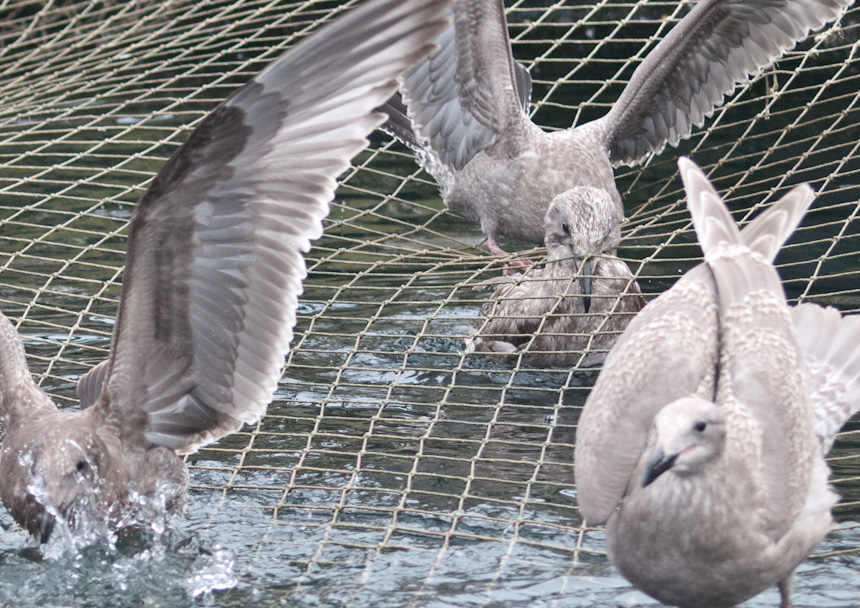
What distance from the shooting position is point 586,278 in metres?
5.42

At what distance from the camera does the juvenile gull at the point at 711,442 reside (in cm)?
298

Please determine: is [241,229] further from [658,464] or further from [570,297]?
[570,297]

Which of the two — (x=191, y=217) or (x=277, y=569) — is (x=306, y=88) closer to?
(x=191, y=217)

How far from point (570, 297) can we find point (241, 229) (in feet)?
6.75

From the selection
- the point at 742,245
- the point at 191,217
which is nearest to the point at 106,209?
the point at 191,217

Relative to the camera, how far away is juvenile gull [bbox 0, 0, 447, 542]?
3543mm

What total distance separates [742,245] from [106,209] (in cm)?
475

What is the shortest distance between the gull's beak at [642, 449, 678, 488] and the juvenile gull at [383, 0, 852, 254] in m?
3.40

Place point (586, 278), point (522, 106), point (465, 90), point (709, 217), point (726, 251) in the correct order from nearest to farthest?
point (726, 251) → point (709, 217) → point (586, 278) → point (465, 90) → point (522, 106)

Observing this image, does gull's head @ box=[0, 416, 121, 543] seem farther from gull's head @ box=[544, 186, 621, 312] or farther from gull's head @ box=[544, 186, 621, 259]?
gull's head @ box=[544, 186, 621, 259]

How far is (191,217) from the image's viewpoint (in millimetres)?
3662

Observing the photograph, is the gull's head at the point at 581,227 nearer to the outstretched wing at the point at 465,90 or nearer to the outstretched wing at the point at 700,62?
the outstretched wing at the point at 465,90

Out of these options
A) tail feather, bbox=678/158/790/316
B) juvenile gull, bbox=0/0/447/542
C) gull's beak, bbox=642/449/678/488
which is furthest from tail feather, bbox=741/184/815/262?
juvenile gull, bbox=0/0/447/542

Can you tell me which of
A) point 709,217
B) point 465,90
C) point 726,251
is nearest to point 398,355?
point 465,90
